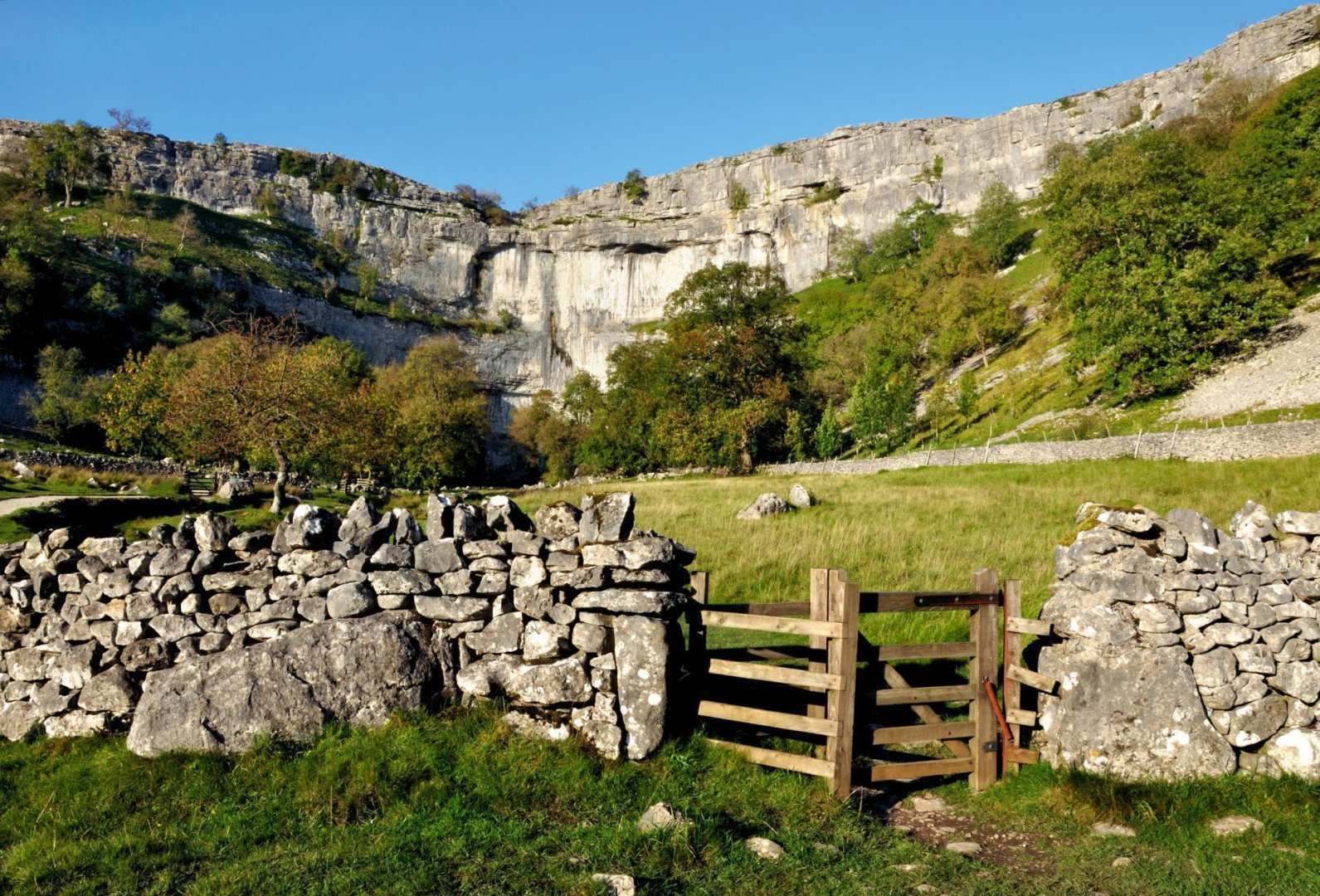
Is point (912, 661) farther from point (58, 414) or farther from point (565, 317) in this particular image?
point (565, 317)

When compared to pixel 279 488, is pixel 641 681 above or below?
below

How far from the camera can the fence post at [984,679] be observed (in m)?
7.79

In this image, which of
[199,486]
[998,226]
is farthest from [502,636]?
[998,226]

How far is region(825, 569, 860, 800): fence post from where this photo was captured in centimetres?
716

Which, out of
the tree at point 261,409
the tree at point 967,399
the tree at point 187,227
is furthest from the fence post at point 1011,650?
the tree at point 187,227

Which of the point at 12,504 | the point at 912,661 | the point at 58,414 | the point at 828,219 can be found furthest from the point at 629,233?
the point at 912,661

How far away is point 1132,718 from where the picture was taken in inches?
291

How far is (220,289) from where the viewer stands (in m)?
94.1

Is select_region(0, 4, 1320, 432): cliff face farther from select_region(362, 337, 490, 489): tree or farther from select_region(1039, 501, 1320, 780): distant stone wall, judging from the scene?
select_region(1039, 501, 1320, 780): distant stone wall

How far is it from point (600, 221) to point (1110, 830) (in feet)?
446

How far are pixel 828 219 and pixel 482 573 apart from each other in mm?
125897

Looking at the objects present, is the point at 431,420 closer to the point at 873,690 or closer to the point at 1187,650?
the point at 873,690

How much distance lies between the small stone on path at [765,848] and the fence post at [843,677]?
146 centimetres

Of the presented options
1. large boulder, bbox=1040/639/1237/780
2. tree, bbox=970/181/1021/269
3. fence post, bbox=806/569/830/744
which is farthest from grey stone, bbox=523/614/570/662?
tree, bbox=970/181/1021/269
